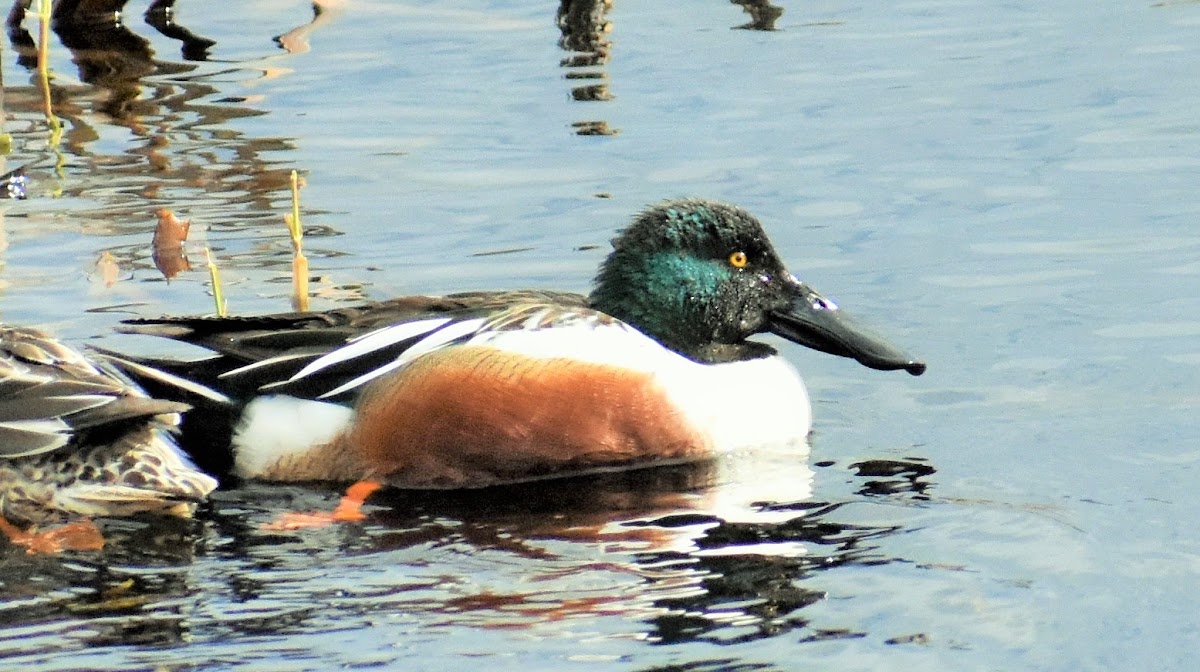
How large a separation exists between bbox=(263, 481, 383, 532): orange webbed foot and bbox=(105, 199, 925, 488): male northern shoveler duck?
0.14 m

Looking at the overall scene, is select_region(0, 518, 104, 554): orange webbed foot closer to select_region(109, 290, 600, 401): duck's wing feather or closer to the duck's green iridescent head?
select_region(109, 290, 600, 401): duck's wing feather

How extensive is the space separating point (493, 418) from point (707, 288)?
3.23 feet

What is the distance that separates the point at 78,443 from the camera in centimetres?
611

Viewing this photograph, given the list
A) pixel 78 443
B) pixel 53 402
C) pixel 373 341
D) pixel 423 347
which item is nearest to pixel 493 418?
pixel 423 347

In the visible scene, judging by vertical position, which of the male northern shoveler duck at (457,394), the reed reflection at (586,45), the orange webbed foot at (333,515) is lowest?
the orange webbed foot at (333,515)

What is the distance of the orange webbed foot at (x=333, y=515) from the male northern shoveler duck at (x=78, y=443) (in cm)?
23

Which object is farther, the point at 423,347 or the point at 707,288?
the point at 707,288

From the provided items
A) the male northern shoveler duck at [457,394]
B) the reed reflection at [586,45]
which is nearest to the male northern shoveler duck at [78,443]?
the male northern shoveler duck at [457,394]

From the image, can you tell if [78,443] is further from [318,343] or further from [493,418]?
[493,418]

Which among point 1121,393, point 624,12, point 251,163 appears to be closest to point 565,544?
point 1121,393

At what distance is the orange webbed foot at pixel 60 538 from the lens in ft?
19.1

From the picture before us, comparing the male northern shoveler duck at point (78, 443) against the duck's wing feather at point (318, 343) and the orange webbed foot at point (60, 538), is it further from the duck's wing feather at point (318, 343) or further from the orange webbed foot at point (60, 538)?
the duck's wing feather at point (318, 343)

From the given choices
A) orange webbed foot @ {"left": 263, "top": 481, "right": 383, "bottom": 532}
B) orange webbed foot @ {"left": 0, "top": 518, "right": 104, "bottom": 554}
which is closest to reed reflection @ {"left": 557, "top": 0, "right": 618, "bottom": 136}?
orange webbed foot @ {"left": 263, "top": 481, "right": 383, "bottom": 532}

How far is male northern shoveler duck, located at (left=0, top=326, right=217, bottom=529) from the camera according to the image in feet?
19.2
